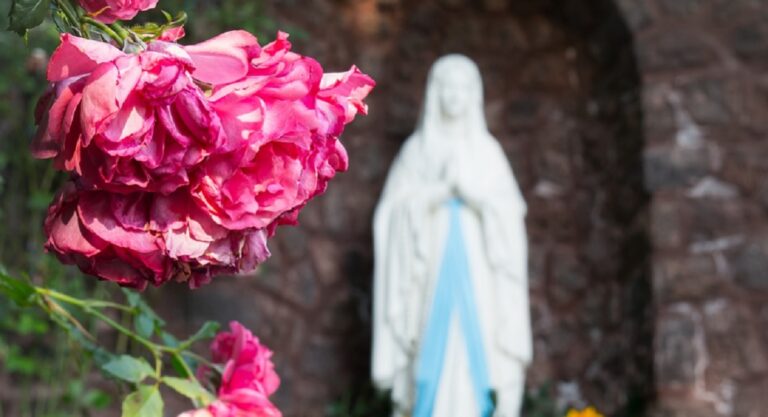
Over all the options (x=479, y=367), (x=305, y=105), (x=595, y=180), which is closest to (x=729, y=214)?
(x=595, y=180)

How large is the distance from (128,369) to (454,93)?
105 inches

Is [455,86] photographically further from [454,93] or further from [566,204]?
[566,204]

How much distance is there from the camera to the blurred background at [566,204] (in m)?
3.27

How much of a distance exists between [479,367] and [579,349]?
3.60 feet

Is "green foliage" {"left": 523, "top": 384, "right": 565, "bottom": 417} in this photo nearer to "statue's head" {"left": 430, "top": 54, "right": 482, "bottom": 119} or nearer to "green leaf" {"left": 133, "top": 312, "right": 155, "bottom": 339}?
"statue's head" {"left": 430, "top": 54, "right": 482, "bottom": 119}

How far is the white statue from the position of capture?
2963 mm

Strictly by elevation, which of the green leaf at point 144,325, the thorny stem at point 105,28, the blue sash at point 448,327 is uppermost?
the thorny stem at point 105,28

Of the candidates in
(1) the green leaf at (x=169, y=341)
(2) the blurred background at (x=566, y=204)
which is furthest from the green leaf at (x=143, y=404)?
(2) the blurred background at (x=566, y=204)

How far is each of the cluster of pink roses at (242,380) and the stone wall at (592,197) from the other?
2690 mm

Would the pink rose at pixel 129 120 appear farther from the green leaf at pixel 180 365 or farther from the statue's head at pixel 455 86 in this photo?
the statue's head at pixel 455 86

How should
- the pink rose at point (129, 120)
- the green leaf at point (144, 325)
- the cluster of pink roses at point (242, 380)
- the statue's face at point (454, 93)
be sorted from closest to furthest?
the pink rose at point (129, 120) < the cluster of pink roses at point (242, 380) < the green leaf at point (144, 325) < the statue's face at point (454, 93)

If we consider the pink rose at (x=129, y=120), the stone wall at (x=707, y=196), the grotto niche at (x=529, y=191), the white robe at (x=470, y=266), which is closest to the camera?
the pink rose at (x=129, y=120)

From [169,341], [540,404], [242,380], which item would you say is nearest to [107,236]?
[242,380]

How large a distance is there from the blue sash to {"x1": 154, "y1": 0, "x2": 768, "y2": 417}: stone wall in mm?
698
